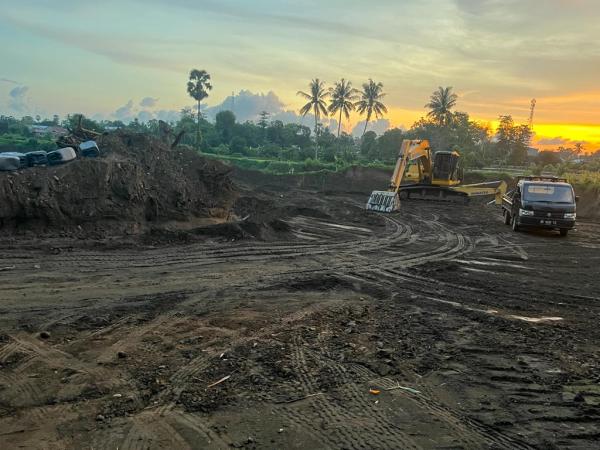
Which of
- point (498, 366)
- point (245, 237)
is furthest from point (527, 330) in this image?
point (245, 237)

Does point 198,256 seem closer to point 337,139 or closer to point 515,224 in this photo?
point 515,224

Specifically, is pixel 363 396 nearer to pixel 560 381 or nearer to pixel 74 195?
pixel 560 381

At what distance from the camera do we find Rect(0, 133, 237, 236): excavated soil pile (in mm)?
13336

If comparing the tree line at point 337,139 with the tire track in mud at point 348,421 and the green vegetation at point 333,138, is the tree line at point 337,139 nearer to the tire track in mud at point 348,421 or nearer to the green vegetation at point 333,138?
the green vegetation at point 333,138

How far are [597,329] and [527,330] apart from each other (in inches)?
46.3

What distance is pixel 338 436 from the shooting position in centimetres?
422

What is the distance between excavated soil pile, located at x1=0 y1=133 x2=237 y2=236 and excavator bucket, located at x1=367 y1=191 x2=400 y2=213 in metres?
7.73

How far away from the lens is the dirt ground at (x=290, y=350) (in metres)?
4.34

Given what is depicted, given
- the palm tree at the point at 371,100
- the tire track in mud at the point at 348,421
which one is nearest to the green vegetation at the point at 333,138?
the palm tree at the point at 371,100

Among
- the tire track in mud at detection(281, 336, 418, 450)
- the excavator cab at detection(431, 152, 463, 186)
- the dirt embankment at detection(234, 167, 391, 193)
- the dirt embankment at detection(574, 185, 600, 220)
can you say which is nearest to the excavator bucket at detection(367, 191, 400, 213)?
the excavator cab at detection(431, 152, 463, 186)

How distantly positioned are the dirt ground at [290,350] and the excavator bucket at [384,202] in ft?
34.8

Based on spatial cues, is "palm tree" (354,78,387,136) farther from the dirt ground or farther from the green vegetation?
the dirt ground

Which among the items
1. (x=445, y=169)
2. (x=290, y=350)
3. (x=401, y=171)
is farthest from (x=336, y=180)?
(x=290, y=350)

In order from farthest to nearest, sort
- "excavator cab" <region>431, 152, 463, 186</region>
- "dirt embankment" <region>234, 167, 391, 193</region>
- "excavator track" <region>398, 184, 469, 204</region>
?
1. "dirt embankment" <region>234, 167, 391, 193</region>
2. "excavator track" <region>398, 184, 469, 204</region>
3. "excavator cab" <region>431, 152, 463, 186</region>
